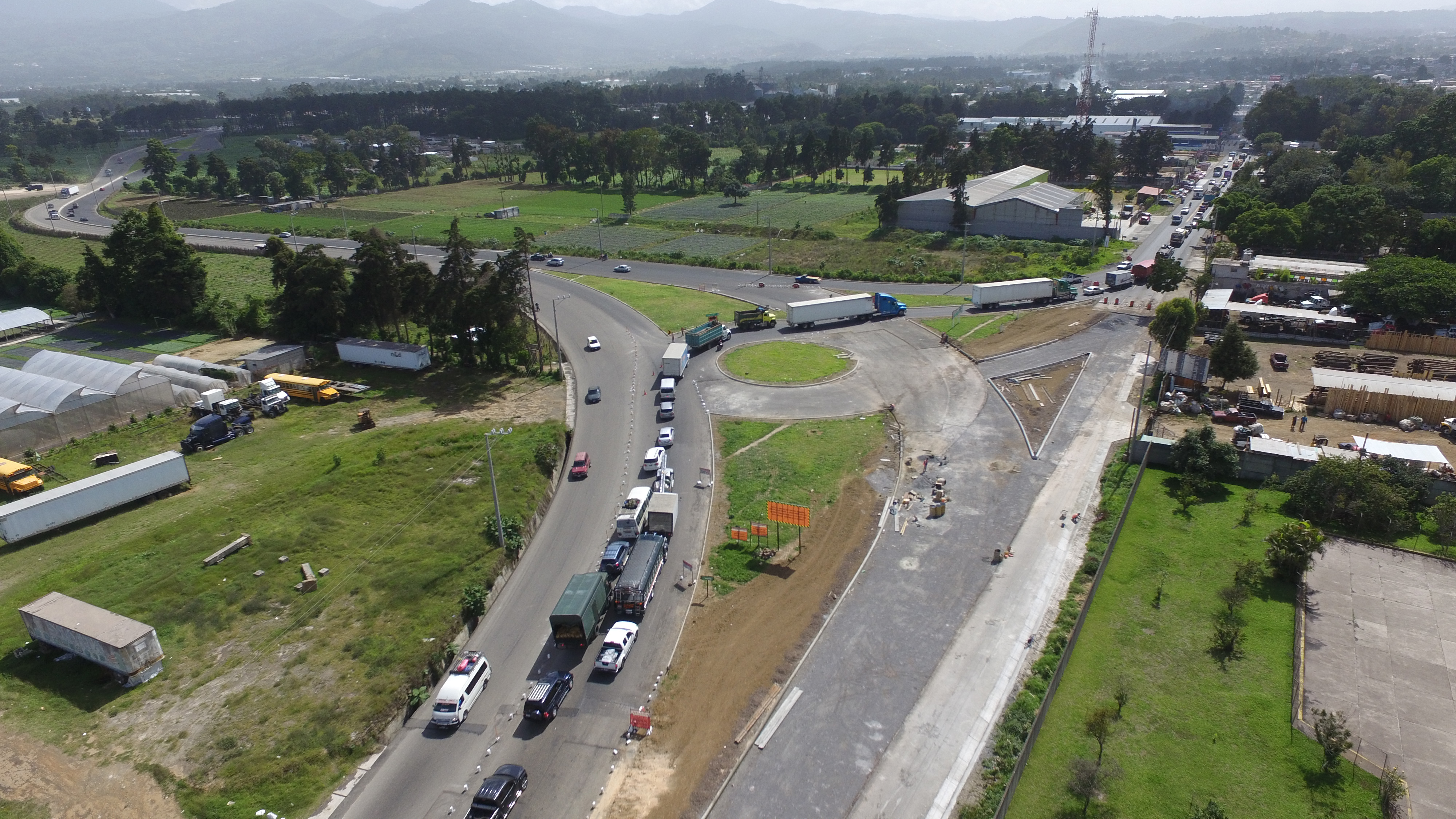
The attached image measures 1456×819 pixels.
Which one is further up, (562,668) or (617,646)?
(617,646)

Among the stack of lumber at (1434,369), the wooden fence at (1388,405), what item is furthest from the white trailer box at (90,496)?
the stack of lumber at (1434,369)

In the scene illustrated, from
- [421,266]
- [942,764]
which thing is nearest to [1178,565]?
[942,764]

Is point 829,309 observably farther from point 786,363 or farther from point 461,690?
point 461,690

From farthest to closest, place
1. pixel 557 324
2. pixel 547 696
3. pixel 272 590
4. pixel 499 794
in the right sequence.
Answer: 1. pixel 557 324
2. pixel 272 590
3. pixel 547 696
4. pixel 499 794

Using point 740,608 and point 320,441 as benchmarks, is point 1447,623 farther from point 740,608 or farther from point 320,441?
point 320,441

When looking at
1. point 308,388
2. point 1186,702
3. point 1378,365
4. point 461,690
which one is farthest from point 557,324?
point 1378,365

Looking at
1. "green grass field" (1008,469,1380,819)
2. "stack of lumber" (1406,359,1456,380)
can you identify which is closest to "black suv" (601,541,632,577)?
"green grass field" (1008,469,1380,819)

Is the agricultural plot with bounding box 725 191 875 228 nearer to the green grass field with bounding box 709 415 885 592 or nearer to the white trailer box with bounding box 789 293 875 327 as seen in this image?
the white trailer box with bounding box 789 293 875 327
